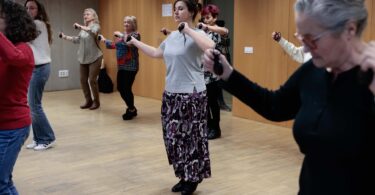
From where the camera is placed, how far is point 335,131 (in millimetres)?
1218

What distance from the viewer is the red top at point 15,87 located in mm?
2189

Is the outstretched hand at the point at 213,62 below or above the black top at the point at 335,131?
above

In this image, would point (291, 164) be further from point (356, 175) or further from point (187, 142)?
point (356, 175)

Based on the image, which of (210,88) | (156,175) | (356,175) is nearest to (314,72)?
(356,175)

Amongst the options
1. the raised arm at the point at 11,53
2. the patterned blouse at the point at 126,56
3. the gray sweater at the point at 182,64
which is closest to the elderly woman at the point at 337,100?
the raised arm at the point at 11,53

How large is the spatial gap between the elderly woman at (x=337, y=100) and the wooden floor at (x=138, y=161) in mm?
2196

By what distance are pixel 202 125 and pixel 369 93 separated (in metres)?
2.14

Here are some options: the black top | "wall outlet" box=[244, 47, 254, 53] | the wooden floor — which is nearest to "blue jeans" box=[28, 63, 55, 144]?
the wooden floor

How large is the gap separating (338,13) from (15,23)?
1.76 metres

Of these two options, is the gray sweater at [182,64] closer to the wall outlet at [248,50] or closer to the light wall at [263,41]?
the light wall at [263,41]

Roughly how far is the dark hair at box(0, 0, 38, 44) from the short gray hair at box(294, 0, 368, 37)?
165 cm

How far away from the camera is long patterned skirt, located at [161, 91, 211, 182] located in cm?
318

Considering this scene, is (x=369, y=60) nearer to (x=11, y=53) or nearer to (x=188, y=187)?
(x=11, y=53)

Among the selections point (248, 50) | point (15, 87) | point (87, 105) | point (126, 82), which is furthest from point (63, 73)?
point (15, 87)
